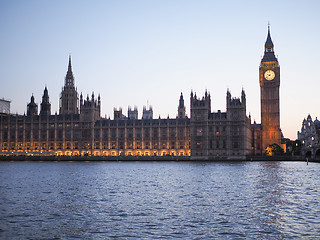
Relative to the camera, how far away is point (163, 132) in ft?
538

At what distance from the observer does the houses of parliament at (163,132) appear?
500 feet

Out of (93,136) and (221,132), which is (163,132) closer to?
(221,132)

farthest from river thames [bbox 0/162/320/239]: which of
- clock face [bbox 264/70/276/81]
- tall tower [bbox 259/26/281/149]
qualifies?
clock face [bbox 264/70/276/81]

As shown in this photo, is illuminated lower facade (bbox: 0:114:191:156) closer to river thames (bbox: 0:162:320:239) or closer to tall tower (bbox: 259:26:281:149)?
tall tower (bbox: 259:26:281:149)

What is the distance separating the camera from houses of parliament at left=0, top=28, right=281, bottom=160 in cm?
15225

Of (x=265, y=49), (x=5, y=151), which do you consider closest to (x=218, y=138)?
(x=265, y=49)

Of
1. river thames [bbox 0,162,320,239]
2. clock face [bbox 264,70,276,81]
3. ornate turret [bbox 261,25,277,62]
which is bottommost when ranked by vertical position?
river thames [bbox 0,162,320,239]


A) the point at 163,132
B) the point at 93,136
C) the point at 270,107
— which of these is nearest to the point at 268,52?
the point at 270,107

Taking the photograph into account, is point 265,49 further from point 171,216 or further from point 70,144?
point 171,216

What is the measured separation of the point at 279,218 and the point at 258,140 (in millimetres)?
156391

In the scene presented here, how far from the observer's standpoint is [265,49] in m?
185

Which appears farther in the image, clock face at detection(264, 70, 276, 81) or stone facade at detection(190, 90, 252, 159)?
clock face at detection(264, 70, 276, 81)

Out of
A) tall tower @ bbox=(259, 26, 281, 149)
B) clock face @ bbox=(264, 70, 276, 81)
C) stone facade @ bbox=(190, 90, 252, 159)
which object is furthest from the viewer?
clock face @ bbox=(264, 70, 276, 81)

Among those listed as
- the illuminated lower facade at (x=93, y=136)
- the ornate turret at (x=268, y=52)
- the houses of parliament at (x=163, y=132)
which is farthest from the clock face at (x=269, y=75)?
the illuminated lower facade at (x=93, y=136)
